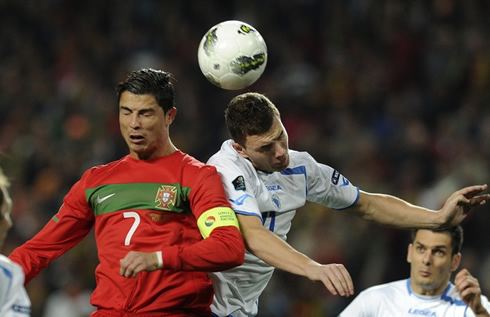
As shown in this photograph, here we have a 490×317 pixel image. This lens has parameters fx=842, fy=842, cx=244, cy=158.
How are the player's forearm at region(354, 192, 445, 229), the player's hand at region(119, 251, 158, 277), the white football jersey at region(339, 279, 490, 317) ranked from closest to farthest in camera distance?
the player's hand at region(119, 251, 158, 277), the player's forearm at region(354, 192, 445, 229), the white football jersey at region(339, 279, 490, 317)

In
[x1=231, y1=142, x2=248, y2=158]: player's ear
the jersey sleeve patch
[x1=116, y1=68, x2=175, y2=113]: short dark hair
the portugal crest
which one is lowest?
the portugal crest

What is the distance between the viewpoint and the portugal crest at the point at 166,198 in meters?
4.45

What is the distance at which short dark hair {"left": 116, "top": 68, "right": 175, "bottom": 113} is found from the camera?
4551mm

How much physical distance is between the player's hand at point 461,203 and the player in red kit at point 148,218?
1532 mm

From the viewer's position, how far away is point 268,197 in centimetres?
502

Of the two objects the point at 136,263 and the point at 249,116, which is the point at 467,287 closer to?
the point at 249,116

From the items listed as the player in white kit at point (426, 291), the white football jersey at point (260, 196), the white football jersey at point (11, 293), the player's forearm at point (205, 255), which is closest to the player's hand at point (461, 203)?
the white football jersey at point (260, 196)

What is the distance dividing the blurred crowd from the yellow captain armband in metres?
5.21

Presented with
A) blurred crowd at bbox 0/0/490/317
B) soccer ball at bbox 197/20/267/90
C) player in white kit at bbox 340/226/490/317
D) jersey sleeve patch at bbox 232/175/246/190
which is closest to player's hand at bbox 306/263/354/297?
jersey sleeve patch at bbox 232/175/246/190

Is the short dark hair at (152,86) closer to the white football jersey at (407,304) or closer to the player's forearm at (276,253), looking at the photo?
the player's forearm at (276,253)

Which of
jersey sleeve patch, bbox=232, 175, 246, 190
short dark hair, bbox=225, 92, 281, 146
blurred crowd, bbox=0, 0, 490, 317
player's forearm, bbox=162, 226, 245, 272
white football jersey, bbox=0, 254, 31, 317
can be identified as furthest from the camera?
blurred crowd, bbox=0, 0, 490, 317

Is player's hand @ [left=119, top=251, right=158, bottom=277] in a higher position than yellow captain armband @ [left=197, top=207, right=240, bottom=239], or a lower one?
lower

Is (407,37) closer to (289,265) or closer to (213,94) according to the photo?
(213,94)

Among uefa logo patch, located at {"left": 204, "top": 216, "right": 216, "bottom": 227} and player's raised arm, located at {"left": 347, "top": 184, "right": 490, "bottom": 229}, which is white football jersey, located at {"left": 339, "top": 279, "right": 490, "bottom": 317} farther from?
uefa logo patch, located at {"left": 204, "top": 216, "right": 216, "bottom": 227}
